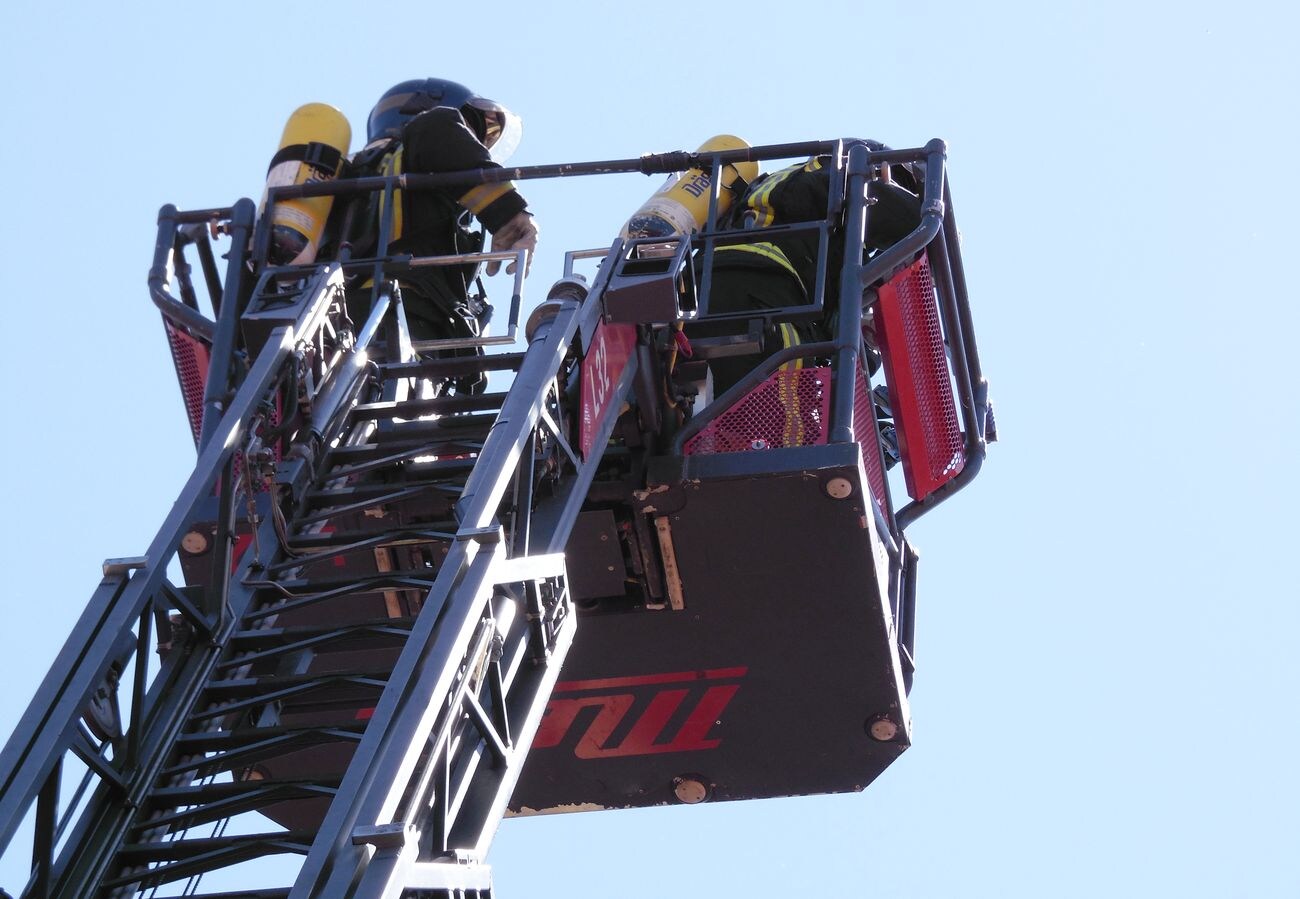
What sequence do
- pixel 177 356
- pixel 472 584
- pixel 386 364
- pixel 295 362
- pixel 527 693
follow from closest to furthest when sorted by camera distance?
1. pixel 472 584
2. pixel 527 693
3. pixel 295 362
4. pixel 386 364
5. pixel 177 356

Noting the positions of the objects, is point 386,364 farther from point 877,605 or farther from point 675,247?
point 877,605

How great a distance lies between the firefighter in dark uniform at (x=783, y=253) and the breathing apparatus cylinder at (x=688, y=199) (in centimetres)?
11

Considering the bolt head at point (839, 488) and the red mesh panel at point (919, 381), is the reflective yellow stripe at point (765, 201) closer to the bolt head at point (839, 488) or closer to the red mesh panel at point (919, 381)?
the red mesh panel at point (919, 381)

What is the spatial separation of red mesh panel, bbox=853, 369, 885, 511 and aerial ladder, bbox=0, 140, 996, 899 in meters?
0.03

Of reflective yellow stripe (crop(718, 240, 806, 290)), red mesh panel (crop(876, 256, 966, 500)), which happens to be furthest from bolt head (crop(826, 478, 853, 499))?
reflective yellow stripe (crop(718, 240, 806, 290))

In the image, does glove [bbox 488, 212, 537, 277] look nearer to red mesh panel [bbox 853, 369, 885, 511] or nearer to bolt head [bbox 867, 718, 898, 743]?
red mesh panel [bbox 853, 369, 885, 511]

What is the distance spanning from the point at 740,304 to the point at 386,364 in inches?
63.4

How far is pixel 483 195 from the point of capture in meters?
10.6

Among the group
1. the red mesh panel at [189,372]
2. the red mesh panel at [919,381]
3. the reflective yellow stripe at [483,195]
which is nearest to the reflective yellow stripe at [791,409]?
the red mesh panel at [919,381]

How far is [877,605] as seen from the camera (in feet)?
29.4

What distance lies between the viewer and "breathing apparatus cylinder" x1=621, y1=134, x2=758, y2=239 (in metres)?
10.7

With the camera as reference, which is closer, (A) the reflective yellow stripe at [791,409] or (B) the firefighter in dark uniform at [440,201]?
(A) the reflective yellow stripe at [791,409]

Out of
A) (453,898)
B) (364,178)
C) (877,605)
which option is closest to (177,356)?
(364,178)

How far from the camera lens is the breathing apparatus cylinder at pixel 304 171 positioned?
34.0 feet
